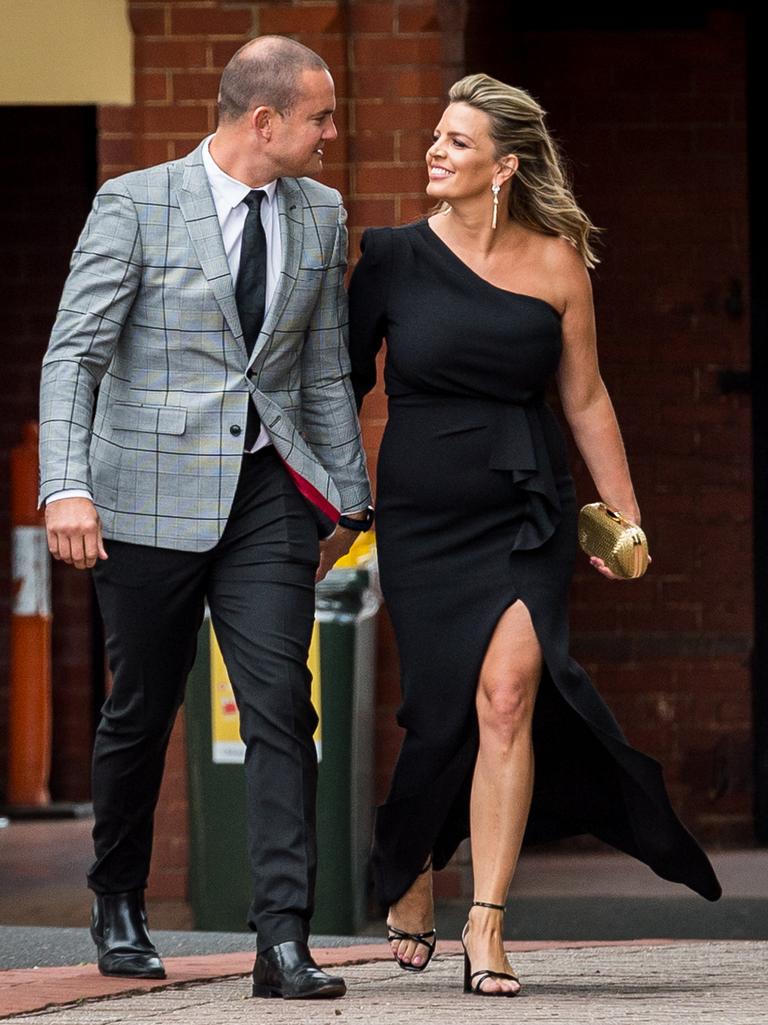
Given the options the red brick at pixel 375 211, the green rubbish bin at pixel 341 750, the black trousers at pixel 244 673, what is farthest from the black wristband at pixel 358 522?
the red brick at pixel 375 211

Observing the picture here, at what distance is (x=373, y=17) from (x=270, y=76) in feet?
8.65

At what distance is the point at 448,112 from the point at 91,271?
0.89 meters

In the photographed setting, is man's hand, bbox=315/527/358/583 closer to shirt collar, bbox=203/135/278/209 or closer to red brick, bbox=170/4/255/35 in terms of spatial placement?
shirt collar, bbox=203/135/278/209

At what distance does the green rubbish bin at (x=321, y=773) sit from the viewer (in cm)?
Answer: 677

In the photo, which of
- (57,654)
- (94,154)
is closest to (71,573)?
(57,654)

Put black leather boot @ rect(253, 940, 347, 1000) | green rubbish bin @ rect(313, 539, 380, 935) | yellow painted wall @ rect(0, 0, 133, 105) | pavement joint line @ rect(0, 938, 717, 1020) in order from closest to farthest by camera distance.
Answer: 1. black leather boot @ rect(253, 940, 347, 1000)
2. pavement joint line @ rect(0, 938, 717, 1020)
3. green rubbish bin @ rect(313, 539, 380, 935)
4. yellow painted wall @ rect(0, 0, 133, 105)

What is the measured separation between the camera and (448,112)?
15.6 feet

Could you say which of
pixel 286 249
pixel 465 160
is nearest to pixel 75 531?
pixel 286 249

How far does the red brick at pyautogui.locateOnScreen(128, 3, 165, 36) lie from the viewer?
23.3 feet

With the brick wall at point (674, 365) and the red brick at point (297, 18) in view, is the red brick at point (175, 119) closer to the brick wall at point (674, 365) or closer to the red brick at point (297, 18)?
the red brick at point (297, 18)

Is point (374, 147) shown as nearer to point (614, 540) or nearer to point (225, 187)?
point (225, 187)

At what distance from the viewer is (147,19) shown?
7.12 m

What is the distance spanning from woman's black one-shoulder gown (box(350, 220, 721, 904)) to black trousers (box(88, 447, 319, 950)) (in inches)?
11.0

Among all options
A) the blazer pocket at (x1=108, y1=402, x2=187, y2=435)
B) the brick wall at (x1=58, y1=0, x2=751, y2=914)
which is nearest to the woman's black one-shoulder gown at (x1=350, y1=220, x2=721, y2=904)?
the blazer pocket at (x1=108, y1=402, x2=187, y2=435)
